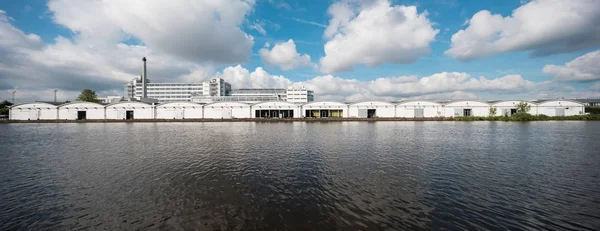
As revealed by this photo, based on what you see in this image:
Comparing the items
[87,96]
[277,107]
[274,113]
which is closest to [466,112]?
[277,107]

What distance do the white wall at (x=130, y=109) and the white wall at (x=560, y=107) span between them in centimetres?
9832

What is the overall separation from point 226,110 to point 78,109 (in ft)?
125

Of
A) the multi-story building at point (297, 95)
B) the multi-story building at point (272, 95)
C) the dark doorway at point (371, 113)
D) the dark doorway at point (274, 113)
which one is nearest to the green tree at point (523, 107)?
the dark doorway at point (371, 113)

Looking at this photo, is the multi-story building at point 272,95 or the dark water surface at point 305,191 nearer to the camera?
the dark water surface at point 305,191

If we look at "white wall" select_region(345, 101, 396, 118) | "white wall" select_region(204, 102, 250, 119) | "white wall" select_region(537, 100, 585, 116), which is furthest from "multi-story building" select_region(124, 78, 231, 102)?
"white wall" select_region(537, 100, 585, 116)

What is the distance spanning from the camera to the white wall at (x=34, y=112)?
55812 mm

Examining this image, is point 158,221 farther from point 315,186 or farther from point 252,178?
point 315,186

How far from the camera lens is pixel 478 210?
23.0ft

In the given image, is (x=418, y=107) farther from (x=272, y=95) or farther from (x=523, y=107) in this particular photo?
(x=272, y=95)

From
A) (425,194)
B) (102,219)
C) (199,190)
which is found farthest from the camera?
(199,190)

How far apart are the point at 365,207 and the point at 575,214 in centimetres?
622

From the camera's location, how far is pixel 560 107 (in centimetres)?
5347

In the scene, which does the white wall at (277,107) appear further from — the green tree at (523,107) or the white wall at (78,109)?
the green tree at (523,107)

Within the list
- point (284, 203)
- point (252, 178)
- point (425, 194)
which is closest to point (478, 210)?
point (425, 194)
